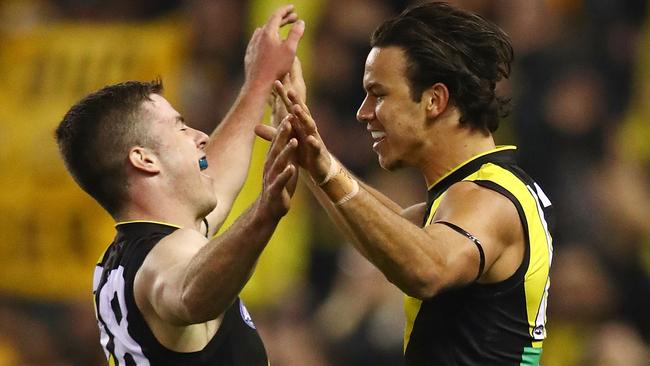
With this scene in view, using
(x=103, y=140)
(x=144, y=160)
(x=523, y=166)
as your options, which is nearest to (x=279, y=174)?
(x=144, y=160)

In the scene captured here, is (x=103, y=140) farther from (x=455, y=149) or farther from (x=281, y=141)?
(x=455, y=149)

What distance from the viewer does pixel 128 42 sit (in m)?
9.75

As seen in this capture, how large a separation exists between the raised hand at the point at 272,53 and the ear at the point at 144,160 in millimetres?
916

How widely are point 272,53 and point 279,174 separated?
5.34 feet

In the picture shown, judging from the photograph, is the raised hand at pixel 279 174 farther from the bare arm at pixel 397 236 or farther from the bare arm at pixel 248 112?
the bare arm at pixel 248 112

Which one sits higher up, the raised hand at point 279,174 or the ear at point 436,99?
the raised hand at point 279,174

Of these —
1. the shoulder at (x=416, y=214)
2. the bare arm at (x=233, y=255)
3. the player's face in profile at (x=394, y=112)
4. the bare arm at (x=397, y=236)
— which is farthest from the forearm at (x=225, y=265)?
the shoulder at (x=416, y=214)

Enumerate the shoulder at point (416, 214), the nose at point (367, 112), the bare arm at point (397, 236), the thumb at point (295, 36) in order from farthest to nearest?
1. the thumb at point (295, 36)
2. the shoulder at point (416, 214)
3. the nose at point (367, 112)
4. the bare arm at point (397, 236)

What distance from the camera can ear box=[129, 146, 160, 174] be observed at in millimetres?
4285

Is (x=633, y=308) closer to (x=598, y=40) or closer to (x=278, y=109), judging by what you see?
(x=598, y=40)

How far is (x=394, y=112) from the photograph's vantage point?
4.47m

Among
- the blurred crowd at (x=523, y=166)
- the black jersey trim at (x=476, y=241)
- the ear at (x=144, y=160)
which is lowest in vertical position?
the blurred crowd at (x=523, y=166)

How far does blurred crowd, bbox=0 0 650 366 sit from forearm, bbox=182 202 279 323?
12.3 ft

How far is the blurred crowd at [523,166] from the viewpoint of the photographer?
714 centimetres
